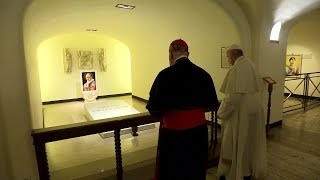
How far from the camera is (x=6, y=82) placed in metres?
1.96

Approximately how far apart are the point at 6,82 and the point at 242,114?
7.55ft

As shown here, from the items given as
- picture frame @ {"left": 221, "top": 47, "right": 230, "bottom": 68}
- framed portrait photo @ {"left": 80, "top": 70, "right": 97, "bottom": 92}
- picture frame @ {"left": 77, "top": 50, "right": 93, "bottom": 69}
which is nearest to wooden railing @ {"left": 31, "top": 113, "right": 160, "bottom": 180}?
picture frame @ {"left": 221, "top": 47, "right": 230, "bottom": 68}

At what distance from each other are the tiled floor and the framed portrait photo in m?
4.47

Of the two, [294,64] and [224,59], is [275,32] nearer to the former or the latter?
[224,59]

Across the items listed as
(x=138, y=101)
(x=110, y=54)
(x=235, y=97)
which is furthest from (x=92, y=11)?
(x=110, y=54)

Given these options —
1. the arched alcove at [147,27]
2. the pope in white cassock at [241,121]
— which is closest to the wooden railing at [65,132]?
the arched alcove at [147,27]

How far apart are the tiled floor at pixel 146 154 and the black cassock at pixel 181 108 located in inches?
37.4

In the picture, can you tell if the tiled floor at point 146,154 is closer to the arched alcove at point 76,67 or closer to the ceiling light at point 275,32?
the ceiling light at point 275,32

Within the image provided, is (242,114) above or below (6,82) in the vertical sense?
below

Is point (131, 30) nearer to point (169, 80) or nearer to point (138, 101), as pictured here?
point (138, 101)

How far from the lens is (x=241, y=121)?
2314mm

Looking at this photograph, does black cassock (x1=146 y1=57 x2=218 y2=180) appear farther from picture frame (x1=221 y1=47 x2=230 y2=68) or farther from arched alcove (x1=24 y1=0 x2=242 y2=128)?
picture frame (x1=221 y1=47 x2=230 y2=68)

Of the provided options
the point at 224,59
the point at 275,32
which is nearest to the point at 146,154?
the point at 224,59

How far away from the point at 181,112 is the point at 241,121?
3.28ft
